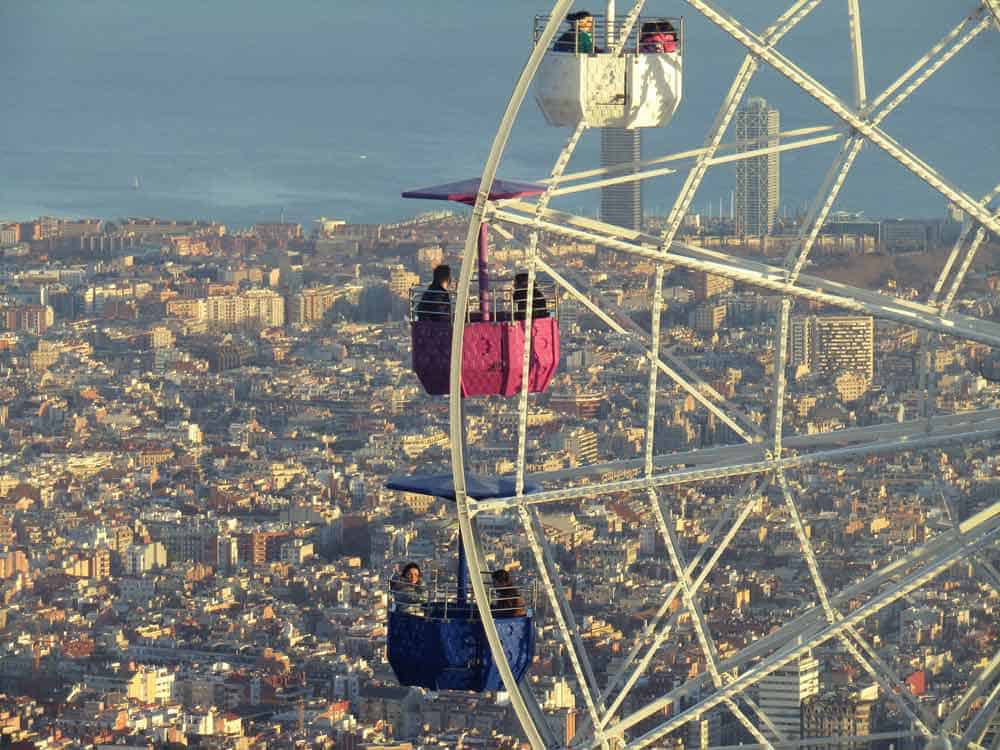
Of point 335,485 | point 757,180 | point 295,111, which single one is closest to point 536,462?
point 335,485

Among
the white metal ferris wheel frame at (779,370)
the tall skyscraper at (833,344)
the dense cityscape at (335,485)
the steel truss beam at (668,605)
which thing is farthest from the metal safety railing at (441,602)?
the tall skyscraper at (833,344)

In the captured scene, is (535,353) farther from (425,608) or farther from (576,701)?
(576,701)

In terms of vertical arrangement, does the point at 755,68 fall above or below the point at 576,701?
above

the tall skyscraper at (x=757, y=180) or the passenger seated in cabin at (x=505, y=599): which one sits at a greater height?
the tall skyscraper at (x=757, y=180)

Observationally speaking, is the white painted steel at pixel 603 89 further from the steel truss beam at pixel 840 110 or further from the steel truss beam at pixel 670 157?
the steel truss beam at pixel 840 110

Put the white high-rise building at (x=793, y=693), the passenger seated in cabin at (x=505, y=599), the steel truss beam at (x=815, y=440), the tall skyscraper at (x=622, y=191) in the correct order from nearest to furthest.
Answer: the steel truss beam at (x=815, y=440)
the passenger seated in cabin at (x=505, y=599)
the white high-rise building at (x=793, y=693)
the tall skyscraper at (x=622, y=191)

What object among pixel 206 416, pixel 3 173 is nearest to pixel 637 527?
pixel 206 416
